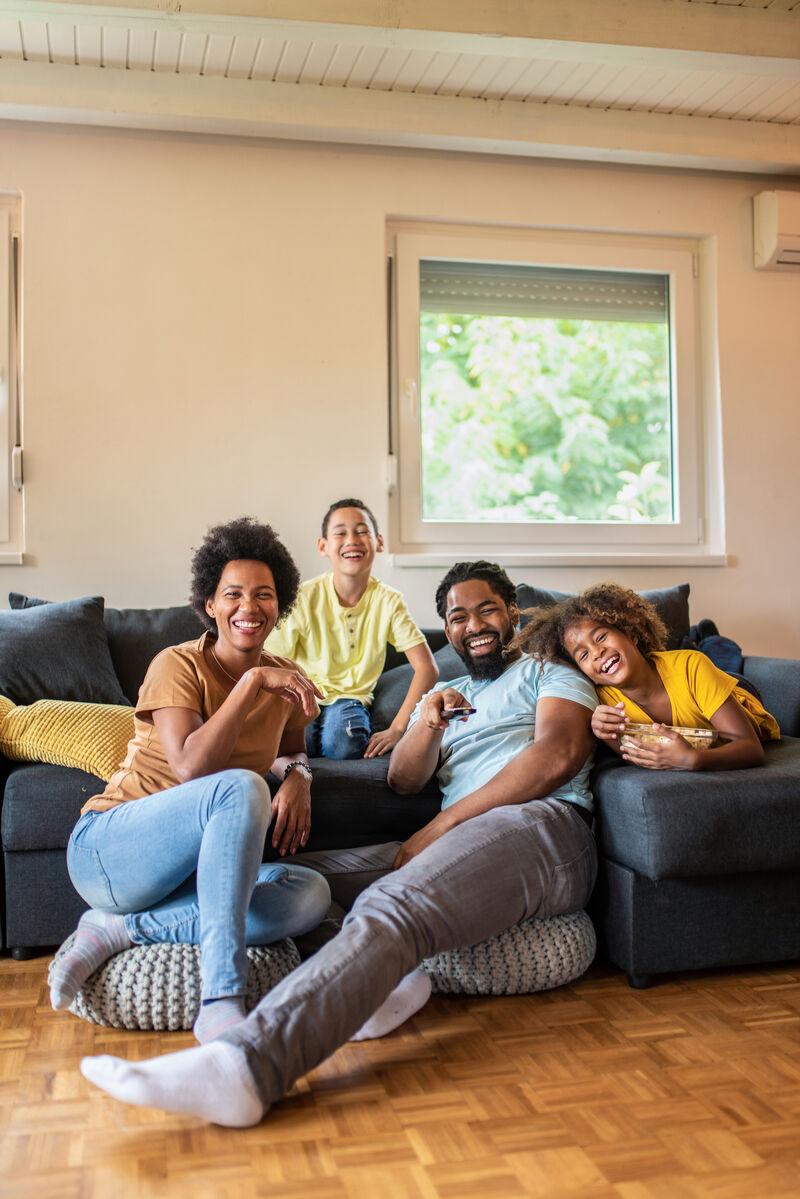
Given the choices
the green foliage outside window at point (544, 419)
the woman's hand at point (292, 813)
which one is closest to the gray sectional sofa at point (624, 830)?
the woman's hand at point (292, 813)

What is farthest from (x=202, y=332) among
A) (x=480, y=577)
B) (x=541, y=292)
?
(x=480, y=577)

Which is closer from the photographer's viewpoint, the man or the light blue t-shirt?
the man

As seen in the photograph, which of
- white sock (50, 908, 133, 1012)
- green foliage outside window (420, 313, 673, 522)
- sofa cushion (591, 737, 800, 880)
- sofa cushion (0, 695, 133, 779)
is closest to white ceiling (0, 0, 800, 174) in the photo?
green foliage outside window (420, 313, 673, 522)

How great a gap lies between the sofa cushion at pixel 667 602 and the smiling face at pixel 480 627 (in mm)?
878

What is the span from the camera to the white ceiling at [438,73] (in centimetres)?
320

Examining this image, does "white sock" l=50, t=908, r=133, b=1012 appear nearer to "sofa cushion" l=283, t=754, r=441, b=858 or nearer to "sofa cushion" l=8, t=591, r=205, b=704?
"sofa cushion" l=283, t=754, r=441, b=858

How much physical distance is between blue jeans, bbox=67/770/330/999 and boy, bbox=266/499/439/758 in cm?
104

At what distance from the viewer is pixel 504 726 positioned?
94.3 inches

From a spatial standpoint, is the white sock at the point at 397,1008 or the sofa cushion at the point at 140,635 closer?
the white sock at the point at 397,1008

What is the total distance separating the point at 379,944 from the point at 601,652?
3.13ft

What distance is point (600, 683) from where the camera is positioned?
241 centimetres

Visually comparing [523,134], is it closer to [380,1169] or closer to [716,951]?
[716,951]

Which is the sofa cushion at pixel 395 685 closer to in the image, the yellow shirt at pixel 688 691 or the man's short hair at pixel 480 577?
the man's short hair at pixel 480 577

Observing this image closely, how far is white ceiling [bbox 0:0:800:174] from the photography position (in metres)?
3.20
